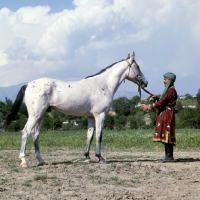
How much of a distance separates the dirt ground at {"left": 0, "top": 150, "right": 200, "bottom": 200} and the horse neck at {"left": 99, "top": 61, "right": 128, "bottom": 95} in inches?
68.7

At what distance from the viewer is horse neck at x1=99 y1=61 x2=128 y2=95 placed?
10977mm

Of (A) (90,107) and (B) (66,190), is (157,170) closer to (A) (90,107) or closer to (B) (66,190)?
(A) (90,107)

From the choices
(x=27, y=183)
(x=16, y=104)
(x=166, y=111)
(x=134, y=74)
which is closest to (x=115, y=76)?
(x=134, y=74)

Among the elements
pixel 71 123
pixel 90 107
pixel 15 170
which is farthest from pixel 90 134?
pixel 71 123

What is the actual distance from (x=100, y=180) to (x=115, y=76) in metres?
3.32

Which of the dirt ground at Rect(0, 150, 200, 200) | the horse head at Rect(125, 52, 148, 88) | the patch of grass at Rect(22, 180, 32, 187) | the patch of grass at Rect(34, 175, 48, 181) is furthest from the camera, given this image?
the horse head at Rect(125, 52, 148, 88)

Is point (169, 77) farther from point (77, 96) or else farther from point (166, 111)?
point (77, 96)

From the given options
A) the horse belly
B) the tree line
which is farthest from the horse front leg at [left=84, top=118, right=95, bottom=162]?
the tree line

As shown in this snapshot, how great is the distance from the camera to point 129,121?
56.0m

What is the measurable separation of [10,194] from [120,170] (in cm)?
314

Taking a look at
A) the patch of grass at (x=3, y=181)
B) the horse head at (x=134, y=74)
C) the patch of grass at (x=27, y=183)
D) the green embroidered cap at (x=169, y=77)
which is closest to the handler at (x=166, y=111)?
the green embroidered cap at (x=169, y=77)

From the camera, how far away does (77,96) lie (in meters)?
10.2

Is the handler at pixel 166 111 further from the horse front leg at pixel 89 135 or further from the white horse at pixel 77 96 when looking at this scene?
the horse front leg at pixel 89 135

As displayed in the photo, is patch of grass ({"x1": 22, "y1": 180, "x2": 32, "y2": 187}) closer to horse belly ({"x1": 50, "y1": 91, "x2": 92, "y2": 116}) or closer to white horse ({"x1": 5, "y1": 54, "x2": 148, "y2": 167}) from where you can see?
white horse ({"x1": 5, "y1": 54, "x2": 148, "y2": 167})
